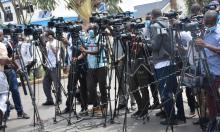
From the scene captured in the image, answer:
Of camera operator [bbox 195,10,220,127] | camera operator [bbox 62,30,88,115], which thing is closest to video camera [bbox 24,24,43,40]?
camera operator [bbox 62,30,88,115]

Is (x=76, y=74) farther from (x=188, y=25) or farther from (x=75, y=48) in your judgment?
(x=188, y=25)

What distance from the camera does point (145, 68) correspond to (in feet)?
25.0

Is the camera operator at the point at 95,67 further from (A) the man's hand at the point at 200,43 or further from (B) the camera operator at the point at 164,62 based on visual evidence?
(A) the man's hand at the point at 200,43

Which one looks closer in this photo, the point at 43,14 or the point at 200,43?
the point at 200,43

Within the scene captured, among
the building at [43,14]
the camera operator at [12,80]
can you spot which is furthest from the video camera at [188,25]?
the building at [43,14]

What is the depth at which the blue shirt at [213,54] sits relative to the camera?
597 cm

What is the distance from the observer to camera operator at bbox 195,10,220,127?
5.89 metres

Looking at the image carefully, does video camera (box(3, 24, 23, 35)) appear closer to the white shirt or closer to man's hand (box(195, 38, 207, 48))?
the white shirt

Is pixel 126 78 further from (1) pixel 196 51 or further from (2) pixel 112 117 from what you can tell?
(1) pixel 196 51

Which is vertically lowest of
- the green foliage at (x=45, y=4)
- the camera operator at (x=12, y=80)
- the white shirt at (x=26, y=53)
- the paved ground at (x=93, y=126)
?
the paved ground at (x=93, y=126)

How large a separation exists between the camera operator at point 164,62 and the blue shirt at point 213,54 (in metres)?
0.84

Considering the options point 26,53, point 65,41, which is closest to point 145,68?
point 65,41

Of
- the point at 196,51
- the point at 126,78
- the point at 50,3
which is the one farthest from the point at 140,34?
the point at 50,3

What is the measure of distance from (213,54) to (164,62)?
1081mm
